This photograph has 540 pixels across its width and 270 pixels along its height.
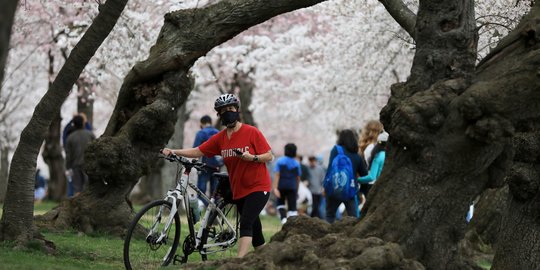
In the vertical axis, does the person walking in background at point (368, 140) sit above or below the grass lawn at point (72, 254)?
above

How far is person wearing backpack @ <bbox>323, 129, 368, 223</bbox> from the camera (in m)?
13.7

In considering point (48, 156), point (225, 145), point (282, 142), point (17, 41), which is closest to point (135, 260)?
point (225, 145)

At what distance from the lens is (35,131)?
33.7 ft

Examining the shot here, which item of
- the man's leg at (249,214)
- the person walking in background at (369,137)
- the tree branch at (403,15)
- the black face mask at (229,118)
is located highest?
the tree branch at (403,15)

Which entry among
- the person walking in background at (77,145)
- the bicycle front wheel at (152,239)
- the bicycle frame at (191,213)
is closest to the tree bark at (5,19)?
the bicycle front wheel at (152,239)

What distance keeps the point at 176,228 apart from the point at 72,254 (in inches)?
64.9

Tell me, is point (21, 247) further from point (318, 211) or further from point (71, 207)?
point (318, 211)

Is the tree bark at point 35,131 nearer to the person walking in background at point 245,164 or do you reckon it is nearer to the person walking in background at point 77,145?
the person walking in background at point 245,164

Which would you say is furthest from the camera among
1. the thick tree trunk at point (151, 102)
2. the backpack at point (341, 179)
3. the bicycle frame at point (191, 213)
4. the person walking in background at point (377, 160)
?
the person walking in background at point (377, 160)

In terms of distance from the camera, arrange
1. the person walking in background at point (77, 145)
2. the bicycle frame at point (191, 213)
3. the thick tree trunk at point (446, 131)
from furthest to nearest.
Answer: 1. the person walking in background at point (77, 145)
2. the bicycle frame at point (191, 213)
3. the thick tree trunk at point (446, 131)

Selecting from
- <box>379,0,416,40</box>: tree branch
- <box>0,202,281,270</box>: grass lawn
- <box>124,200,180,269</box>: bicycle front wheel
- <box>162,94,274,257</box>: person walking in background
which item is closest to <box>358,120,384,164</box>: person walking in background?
<box>0,202,281,270</box>: grass lawn

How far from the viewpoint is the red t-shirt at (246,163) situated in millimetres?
9430

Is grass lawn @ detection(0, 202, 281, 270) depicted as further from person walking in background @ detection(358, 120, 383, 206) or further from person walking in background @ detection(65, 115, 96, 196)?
person walking in background @ detection(65, 115, 96, 196)

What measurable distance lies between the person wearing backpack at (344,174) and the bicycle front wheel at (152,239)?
4613mm
